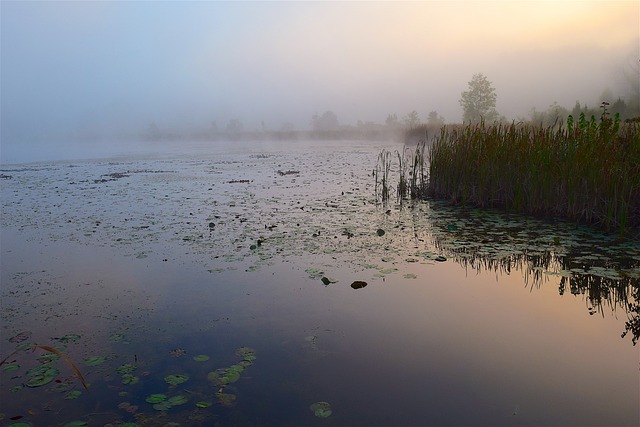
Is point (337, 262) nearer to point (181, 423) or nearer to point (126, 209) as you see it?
point (181, 423)

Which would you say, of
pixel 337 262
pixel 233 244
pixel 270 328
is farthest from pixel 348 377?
pixel 233 244

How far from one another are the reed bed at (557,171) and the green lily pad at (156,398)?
7.13 metres

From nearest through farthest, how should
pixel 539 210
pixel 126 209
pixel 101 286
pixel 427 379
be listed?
pixel 427 379 → pixel 101 286 → pixel 539 210 → pixel 126 209

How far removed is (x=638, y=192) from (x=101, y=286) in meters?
8.44

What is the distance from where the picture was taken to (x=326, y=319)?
176 inches

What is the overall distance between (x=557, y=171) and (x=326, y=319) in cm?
623

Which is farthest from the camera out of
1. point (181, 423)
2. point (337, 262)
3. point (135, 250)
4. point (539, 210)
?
point (539, 210)

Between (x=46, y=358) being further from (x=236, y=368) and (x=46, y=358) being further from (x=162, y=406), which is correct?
(x=236, y=368)

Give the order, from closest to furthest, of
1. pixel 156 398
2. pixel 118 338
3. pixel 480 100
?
pixel 156 398
pixel 118 338
pixel 480 100

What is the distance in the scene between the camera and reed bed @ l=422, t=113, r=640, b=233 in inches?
291

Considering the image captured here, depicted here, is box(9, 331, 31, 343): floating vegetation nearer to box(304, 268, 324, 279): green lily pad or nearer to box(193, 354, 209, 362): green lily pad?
box(193, 354, 209, 362): green lily pad

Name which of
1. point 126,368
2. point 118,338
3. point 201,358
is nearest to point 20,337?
point 118,338

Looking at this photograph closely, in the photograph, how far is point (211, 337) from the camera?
13.4 ft

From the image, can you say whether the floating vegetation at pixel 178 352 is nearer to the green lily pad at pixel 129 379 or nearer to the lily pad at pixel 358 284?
Answer: the green lily pad at pixel 129 379
